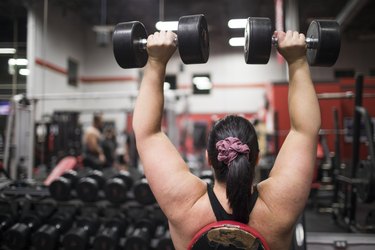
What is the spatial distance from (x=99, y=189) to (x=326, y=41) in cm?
268

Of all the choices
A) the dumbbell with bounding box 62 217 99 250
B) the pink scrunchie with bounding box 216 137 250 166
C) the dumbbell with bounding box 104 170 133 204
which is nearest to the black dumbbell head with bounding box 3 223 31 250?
the dumbbell with bounding box 62 217 99 250

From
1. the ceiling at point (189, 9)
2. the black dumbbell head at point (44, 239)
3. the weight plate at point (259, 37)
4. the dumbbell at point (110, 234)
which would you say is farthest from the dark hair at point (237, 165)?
the ceiling at point (189, 9)

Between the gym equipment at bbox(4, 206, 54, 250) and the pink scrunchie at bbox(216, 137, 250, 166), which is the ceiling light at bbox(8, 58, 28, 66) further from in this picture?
the pink scrunchie at bbox(216, 137, 250, 166)

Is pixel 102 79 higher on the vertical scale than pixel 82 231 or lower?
higher

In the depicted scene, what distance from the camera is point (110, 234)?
9.14 ft

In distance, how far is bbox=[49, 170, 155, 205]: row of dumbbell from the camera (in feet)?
9.72

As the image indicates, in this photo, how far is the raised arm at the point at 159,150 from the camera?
0.96 m

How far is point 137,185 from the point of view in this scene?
295cm

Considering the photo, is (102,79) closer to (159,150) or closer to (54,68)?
(54,68)

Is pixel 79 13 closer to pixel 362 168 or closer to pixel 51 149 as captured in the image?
pixel 51 149

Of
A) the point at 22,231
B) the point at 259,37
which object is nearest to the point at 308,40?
the point at 259,37

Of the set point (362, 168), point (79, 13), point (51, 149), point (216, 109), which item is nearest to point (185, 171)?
point (362, 168)

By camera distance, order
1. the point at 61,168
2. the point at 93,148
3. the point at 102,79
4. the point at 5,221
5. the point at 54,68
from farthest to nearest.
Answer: the point at 102,79 < the point at 54,68 < the point at 93,148 < the point at 61,168 < the point at 5,221

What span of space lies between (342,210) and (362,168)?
1.05 m
